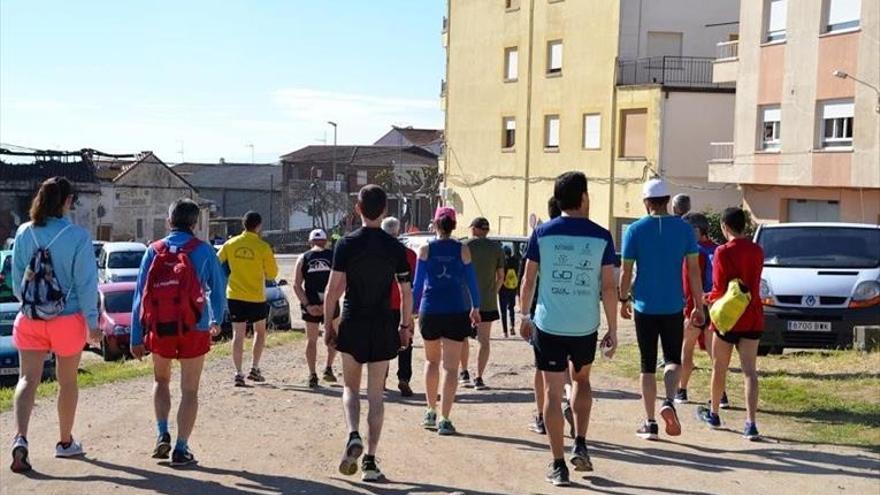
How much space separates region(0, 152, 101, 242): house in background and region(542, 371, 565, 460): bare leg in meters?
50.5

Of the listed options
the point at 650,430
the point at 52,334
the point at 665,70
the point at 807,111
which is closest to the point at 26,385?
the point at 52,334

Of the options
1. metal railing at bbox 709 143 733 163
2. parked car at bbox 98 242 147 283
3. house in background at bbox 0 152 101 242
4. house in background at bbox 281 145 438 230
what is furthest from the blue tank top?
house in background at bbox 281 145 438 230

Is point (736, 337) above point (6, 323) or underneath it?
above

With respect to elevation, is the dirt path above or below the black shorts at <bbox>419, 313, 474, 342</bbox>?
below

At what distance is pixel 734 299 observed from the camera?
906cm

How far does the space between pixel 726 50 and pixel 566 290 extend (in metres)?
35.6

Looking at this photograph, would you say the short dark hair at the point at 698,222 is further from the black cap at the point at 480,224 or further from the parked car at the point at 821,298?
the parked car at the point at 821,298

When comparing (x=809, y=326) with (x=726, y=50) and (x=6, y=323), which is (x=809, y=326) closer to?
(x=6, y=323)

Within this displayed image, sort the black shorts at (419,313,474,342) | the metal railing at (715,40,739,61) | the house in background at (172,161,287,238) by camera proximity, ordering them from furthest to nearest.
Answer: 1. the house in background at (172,161,287,238)
2. the metal railing at (715,40,739,61)
3. the black shorts at (419,313,474,342)

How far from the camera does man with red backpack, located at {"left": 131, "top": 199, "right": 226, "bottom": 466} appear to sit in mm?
7656

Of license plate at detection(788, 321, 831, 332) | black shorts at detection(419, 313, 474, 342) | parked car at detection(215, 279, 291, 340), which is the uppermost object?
black shorts at detection(419, 313, 474, 342)

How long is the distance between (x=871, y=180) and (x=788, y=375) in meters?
18.6

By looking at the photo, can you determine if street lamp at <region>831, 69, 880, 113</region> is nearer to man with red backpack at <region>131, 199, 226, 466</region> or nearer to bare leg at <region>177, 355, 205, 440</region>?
man with red backpack at <region>131, 199, 226, 466</region>

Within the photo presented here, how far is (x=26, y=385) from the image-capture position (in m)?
7.74
